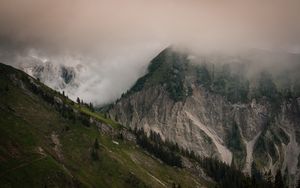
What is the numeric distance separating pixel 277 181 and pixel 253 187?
53.8 feet

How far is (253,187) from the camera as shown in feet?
613

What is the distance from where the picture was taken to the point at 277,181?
198 metres
